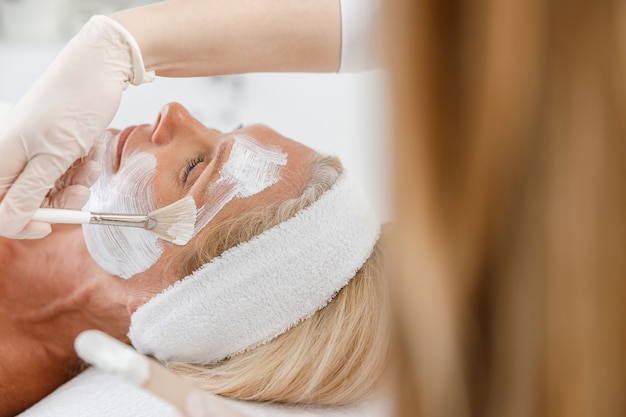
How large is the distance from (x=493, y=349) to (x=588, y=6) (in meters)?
0.26

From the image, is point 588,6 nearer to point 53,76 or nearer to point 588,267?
point 588,267

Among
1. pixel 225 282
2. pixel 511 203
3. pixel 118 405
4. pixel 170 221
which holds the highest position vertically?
pixel 511 203

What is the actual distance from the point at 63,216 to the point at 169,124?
408mm

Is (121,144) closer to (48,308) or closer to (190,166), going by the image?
(190,166)

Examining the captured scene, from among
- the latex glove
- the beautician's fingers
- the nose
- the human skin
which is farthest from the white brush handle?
the beautician's fingers

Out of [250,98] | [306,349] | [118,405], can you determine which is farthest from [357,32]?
[118,405]

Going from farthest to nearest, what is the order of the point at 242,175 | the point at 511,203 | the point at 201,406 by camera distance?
the point at 242,175
the point at 201,406
the point at 511,203

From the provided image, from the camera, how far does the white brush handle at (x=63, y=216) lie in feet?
3.89

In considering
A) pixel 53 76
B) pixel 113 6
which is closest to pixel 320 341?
pixel 53 76

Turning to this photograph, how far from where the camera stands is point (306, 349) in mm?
1392

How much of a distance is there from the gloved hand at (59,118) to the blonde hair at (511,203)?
87 cm

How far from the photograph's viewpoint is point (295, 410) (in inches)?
56.4

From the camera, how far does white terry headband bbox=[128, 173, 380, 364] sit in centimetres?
136

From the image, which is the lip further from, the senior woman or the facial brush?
the facial brush
